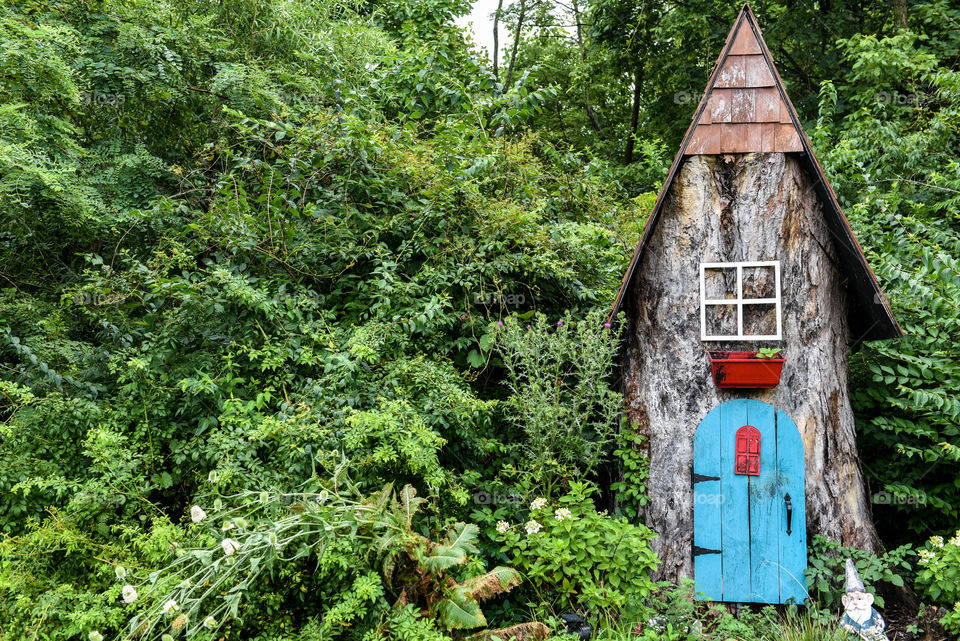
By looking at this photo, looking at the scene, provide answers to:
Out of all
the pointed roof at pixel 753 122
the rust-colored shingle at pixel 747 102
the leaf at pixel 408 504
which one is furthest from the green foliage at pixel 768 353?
the leaf at pixel 408 504

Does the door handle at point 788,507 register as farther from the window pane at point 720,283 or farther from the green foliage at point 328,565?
the green foliage at point 328,565

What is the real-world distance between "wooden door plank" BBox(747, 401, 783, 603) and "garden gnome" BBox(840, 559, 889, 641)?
16.6 inches

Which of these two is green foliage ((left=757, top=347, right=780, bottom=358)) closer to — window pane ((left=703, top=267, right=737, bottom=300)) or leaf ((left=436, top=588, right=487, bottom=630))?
window pane ((left=703, top=267, right=737, bottom=300))

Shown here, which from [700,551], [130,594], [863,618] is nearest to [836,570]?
[863,618]

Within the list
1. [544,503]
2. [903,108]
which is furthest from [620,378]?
[903,108]

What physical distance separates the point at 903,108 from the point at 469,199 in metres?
6.63

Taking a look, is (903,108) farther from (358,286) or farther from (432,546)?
(432,546)

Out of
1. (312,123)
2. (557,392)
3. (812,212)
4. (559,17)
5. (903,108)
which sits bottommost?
(557,392)

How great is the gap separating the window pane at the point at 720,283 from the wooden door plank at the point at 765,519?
0.86 meters

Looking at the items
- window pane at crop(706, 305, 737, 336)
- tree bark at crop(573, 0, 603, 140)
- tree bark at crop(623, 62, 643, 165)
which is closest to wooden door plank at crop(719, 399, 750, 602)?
window pane at crop(706, 305, 737, 336)

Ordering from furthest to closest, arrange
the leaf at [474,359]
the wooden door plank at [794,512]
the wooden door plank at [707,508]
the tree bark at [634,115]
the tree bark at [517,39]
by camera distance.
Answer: the tree bark at [517,39], the tree bark at [634,115], the leaf at [474,359], the wooden door plank at [707,508], the wooden door plank at [794,512]

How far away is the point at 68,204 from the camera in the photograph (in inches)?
182

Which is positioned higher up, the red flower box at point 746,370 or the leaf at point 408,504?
the red flower box at point 746,370

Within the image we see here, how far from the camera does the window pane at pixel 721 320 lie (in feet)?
14.0
